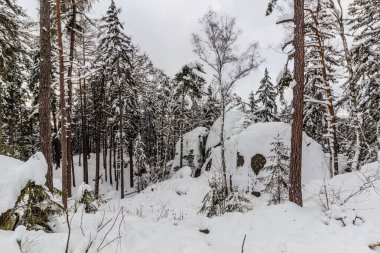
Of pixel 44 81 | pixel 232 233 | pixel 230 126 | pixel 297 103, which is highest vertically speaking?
Result: pixel 44 81

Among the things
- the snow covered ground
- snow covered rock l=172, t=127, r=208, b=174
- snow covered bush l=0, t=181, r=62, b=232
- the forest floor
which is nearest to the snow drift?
the snow covered ground

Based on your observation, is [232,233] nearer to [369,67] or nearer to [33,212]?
[33,212]

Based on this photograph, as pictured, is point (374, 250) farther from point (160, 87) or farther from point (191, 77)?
point (160, 87)

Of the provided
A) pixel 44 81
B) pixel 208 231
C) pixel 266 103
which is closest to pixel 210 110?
pixel 266 103

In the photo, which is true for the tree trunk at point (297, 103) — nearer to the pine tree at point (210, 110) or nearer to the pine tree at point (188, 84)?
the pine tree at point (188, 84)

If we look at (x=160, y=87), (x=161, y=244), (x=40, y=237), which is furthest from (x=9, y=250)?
(x=160, y=87)

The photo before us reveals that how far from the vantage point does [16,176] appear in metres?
4.09

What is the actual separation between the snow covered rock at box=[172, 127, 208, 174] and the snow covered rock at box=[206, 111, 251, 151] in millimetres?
2008

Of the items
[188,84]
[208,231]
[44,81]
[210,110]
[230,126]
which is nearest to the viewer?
[208,231]

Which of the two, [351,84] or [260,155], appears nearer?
[351,84]

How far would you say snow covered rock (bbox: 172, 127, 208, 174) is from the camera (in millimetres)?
25688

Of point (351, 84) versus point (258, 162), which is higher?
point (351, 84)

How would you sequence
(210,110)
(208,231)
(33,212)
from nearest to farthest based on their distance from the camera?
1. (33,212)
2. (208,231)
3. (210,110)

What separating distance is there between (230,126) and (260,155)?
6.92 m
